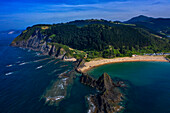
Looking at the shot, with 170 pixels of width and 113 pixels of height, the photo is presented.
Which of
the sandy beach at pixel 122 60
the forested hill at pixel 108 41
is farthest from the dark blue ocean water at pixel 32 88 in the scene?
the forested hill at pixel 108 41

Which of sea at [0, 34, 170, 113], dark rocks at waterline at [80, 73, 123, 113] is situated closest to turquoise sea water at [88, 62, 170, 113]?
sea at [0, 34, 170, 113]

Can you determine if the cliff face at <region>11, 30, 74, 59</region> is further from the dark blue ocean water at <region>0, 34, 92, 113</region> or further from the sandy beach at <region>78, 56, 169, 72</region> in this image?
the sandy beach at <region>78, 56, 169, 72</region>

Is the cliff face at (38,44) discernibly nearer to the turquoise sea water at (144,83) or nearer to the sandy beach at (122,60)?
the sandy beach at (122,60)

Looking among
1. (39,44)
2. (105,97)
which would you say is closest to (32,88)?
(105,97)

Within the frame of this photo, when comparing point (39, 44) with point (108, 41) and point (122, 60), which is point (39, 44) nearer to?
point (108, 41)

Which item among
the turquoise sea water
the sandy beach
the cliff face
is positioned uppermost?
the cliff face

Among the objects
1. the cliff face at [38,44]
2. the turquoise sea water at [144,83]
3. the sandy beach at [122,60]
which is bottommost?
the turquoise sea water at [144,83]
